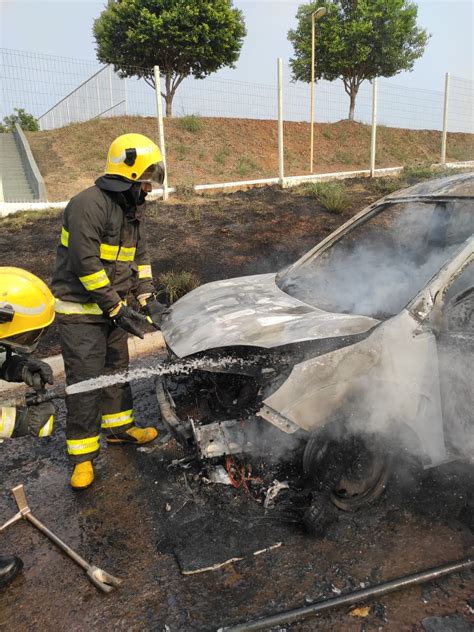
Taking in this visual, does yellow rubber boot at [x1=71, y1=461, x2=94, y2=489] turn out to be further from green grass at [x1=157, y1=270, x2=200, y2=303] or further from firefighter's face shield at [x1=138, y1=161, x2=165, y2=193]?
green grass at [x1=157, y1=270, x2=200, y2=303]

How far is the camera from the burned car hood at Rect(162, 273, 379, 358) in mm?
2408

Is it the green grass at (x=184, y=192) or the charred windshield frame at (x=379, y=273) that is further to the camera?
the green grass at (x=184, y=192)

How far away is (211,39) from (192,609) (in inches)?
833

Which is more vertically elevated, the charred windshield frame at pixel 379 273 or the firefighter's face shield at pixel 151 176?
the firefighter's face shield at pixel 151 176

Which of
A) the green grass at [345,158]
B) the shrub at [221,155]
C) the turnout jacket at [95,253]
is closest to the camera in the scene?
the turnout jacket at [95,253]

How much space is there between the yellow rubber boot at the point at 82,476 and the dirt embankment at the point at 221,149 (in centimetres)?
992

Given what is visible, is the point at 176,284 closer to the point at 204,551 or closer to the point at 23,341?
the point at 23,341

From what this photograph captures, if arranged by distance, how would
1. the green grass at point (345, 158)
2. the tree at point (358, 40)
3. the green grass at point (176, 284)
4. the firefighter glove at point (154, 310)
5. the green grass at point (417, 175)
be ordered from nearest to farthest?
the firefighter glove at point (154, 310) → the green grass at point (176, 284) → the green grass at point (417, 175) → the green grass at point (345, 158) → the tree at point (358, 40)

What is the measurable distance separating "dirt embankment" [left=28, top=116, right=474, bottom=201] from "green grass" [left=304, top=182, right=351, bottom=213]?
384cm

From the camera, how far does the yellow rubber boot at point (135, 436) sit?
11.2ft

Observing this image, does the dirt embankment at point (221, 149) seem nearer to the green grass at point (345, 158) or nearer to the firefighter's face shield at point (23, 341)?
the green grass at point (345, 158)

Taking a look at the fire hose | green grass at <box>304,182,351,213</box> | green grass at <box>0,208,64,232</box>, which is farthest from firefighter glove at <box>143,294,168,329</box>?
green grass at <box>304,182,351,213</box>

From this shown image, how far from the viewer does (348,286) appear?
342 centimetres

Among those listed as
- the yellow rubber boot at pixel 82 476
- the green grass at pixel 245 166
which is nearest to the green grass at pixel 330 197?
the green grass at pixel 245 166
